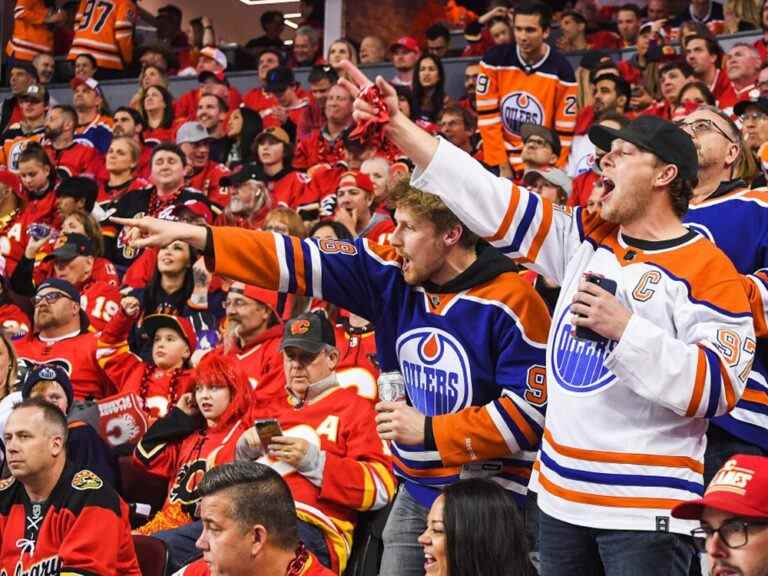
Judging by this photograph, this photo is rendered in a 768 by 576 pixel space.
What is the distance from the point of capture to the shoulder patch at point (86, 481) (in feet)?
14.5

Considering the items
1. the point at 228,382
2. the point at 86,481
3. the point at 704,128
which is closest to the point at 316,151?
the point at 228,382

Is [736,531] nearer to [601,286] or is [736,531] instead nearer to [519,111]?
[601,286]

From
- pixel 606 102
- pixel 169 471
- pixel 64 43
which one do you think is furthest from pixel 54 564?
pixel 64 43

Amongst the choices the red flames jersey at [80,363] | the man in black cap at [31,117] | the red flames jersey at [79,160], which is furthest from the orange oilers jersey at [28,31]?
the red flames jersey at [80,363]

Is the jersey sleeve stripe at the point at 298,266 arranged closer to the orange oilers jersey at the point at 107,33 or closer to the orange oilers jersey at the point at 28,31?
the orange oilers jersey at the point at 107,33

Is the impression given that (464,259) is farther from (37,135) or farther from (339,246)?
(37,135)

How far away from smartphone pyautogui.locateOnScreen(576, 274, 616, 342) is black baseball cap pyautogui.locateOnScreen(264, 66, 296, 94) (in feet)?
25.6

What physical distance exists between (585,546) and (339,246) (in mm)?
1038

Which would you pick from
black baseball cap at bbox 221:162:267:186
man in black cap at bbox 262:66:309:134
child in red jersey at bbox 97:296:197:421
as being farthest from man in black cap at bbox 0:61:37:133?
child in red jersey at bbox 97:296:197:421

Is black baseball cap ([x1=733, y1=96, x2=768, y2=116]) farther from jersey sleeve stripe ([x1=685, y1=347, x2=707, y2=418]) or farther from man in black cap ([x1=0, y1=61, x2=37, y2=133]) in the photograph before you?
man in black cap ([x1=0, y1=61, x2=37, y2=133])

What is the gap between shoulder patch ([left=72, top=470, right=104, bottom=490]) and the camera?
4434mm

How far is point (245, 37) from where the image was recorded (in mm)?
16250

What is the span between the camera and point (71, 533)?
14.1 ft

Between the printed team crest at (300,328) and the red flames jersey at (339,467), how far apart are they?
0.25 meters
